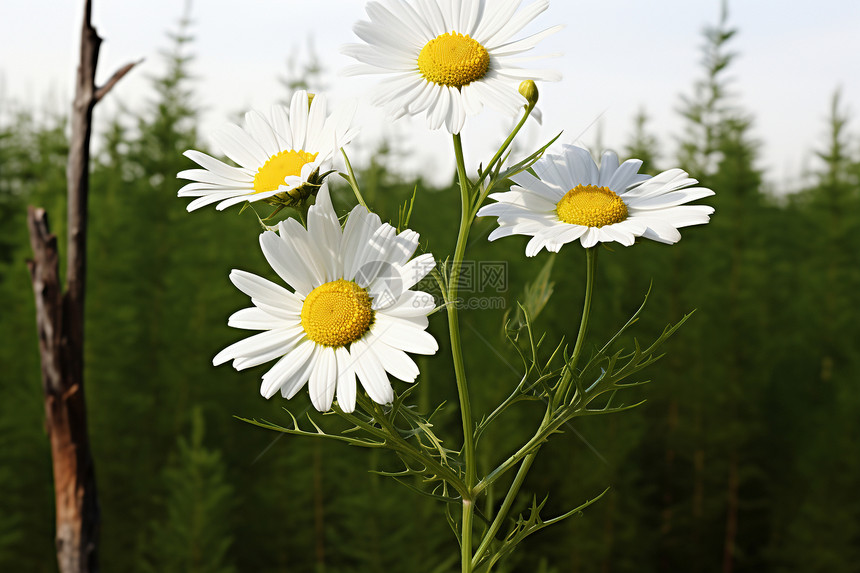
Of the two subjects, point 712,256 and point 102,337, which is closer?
point 102,337

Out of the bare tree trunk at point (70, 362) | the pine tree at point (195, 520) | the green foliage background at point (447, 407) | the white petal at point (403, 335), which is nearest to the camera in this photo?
the white petal at point (403, 335)

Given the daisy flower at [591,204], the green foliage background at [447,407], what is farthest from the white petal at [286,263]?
the green foliage background at [447,407]

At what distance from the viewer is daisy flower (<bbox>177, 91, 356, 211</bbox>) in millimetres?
387

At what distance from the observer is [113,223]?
5.37 ft

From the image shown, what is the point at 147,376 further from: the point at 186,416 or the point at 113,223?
the point at 113,223

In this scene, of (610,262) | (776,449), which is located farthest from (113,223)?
(776,449)

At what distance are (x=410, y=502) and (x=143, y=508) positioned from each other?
65 centimetres

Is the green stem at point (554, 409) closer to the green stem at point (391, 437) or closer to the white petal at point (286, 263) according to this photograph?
the green stem at point (391, 437)

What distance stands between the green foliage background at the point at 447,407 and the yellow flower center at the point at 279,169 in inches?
37.5

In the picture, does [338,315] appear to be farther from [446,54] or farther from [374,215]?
[446,54]

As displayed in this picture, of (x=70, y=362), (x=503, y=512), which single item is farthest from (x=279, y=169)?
(x=70, y=362)

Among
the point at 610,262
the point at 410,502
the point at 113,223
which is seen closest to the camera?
the point at 410,502

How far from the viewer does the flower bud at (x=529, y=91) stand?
0.37 meters

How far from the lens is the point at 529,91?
37 cm
